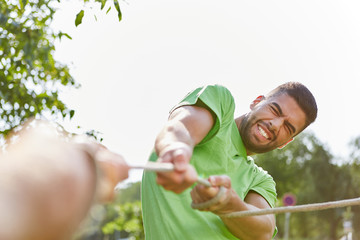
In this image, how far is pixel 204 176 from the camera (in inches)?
85.4

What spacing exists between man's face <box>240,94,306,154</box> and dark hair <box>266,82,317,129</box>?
0.11 ft

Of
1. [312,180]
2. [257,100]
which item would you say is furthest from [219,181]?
[312,180]

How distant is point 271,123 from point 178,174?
122 cm

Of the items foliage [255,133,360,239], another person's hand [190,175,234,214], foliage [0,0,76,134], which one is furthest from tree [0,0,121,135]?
foliage [255,133,360,239]

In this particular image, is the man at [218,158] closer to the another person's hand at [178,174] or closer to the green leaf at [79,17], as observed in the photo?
the another person's hand at [178,174]

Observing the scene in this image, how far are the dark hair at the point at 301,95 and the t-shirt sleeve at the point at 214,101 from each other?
46cm

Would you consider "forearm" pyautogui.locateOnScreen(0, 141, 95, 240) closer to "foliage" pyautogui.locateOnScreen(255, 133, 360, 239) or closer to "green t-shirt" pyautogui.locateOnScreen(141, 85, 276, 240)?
"green t-shirt" pyautogui.locateOnScreen(141, 85, 276, 240)

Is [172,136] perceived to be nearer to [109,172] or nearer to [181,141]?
[181,141]

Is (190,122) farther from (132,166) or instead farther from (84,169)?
(84,169)

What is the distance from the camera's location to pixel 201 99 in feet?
6.70

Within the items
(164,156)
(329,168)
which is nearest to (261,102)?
(164,156)

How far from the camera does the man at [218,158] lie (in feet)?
5.66

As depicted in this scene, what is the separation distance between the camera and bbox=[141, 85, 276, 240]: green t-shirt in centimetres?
218

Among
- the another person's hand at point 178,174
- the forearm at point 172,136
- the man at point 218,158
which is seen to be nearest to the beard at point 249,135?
the man at point 218,158
